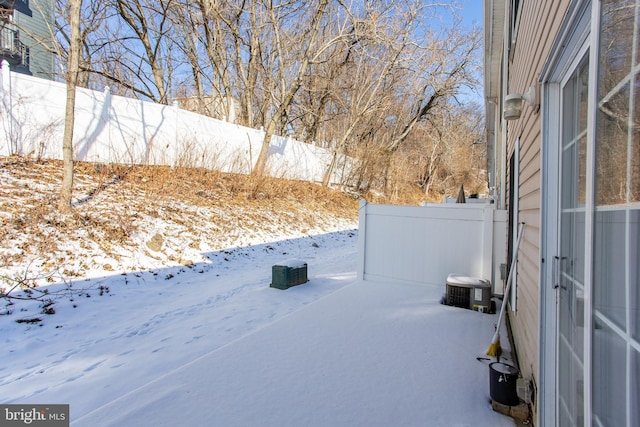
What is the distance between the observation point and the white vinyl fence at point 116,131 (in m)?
7.07

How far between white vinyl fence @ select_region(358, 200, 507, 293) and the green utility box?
42.3 inches

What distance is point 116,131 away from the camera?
8.62m

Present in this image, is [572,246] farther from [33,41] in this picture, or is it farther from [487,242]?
[33,41]

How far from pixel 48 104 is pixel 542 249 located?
30.8 feet

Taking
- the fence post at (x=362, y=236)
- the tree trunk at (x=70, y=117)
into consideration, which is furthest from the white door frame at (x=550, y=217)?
the tree trunk at (x=70, y=117)

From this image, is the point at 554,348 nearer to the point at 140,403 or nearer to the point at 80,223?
the point at 140,403

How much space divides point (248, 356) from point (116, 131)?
7.95 meters

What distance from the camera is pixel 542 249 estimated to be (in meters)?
1.95

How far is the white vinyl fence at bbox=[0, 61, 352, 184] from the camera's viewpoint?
707 centimetres

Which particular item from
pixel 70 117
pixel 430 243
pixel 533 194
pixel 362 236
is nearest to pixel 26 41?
pixel 70 117

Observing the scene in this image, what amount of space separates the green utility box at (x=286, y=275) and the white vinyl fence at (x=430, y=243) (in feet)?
3.53

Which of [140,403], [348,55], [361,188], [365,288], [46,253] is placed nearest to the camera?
[140,403]

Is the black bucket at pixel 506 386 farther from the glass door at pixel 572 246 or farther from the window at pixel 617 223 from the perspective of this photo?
the window at pixel 617 223

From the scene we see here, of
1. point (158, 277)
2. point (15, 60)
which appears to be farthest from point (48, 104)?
point (15, 60)
